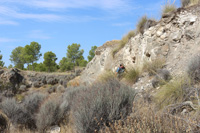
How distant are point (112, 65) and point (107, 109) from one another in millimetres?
11926

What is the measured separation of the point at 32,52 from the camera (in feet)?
146

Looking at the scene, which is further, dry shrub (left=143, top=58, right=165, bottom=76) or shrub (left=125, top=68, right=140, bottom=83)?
shrub (left=125, top=68, right=140, bottom=83)

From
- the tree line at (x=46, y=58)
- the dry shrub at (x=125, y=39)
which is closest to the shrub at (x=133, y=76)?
the dry shrub at (x=125, y=39)

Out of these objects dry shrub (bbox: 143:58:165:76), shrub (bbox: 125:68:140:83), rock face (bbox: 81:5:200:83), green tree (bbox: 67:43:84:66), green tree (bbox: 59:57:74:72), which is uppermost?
green tree (bbox: 67:43:84:66)

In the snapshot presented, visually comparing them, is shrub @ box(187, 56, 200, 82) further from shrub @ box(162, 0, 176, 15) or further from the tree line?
the tree line

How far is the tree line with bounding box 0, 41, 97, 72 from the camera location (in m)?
44.1

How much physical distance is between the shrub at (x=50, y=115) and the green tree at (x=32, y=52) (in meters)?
39.2

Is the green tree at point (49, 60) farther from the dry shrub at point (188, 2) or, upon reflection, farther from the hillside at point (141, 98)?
the dry shrub at point (188, 2)

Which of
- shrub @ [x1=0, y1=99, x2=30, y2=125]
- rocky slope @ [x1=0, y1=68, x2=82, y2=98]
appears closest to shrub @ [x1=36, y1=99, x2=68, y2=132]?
shrub @ [x1=0, y1=99, x2=30, y2=125]

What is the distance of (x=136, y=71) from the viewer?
9930 millimetres

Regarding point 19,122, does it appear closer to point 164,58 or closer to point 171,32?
point 164,58

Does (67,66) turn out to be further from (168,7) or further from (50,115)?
(50,115)

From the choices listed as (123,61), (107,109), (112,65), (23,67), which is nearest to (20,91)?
(112,65)

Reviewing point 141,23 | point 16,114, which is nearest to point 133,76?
point 141,23
